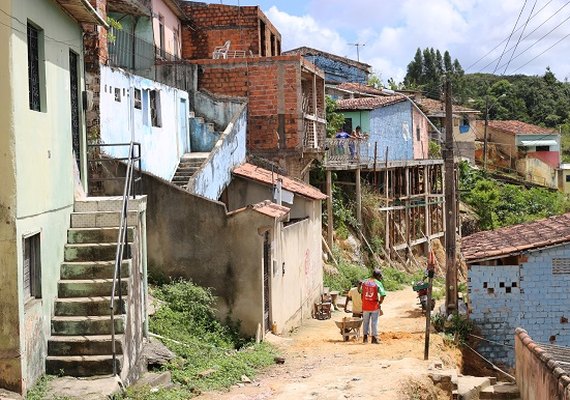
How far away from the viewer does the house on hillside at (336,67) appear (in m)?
43.8

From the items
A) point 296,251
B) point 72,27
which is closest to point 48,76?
point 72,27

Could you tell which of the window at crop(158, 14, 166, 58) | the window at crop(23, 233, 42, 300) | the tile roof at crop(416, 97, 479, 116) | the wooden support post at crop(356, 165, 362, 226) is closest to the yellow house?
the window at crop(23, 233, 42, 300)

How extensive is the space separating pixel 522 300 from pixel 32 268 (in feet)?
34.0

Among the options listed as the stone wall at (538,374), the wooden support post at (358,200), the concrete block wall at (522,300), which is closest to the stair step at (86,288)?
the stone wall at (538,374)

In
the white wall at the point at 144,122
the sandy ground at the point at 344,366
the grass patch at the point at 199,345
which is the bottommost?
the sandy ground at the point at 344,366

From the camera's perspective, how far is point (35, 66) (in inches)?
397

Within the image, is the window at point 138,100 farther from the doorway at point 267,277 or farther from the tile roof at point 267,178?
the doorway at point 267,277

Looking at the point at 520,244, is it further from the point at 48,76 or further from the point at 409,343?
the point at 48,76

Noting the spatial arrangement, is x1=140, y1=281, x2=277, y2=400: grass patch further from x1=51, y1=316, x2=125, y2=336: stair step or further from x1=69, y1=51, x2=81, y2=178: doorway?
x1=69, y1=51, x2=81, y2=178: doorway

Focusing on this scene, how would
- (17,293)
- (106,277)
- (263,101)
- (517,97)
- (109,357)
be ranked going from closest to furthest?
(17,293)
(109,357)
(106,277)
(263,101)
(517,97)

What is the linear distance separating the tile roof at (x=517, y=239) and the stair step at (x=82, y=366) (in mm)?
8739

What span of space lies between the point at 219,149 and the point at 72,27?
7670mm

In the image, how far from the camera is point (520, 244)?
1653cm

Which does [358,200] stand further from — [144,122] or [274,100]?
[144,122]
